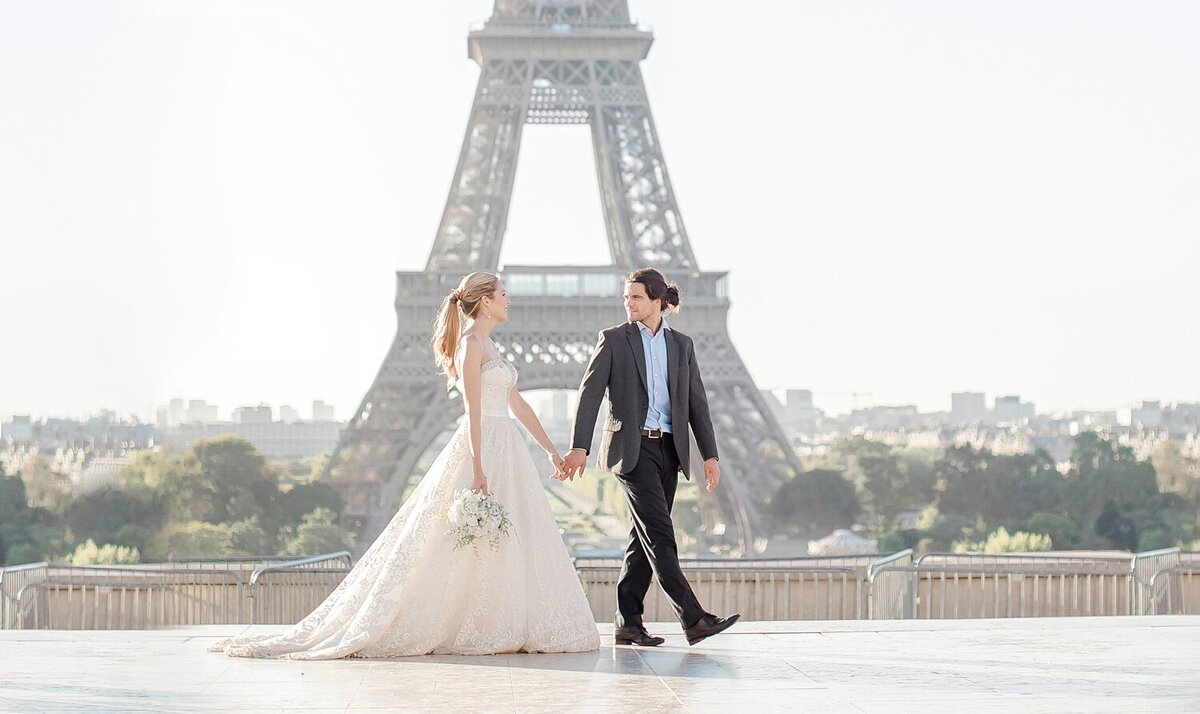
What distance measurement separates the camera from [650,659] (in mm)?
6824

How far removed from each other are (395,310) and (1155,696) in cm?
3049

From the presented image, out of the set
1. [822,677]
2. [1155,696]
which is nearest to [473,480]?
[822,677]

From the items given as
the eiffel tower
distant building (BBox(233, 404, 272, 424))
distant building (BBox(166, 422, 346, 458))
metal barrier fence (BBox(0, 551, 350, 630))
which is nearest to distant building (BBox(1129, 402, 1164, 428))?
the eiffel tower

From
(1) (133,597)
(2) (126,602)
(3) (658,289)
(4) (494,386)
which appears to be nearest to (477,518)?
(4) (494,386)

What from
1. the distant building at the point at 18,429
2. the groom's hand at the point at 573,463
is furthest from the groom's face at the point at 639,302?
the distant building at the point at 18,429

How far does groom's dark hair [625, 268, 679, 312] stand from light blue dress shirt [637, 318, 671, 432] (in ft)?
0.44

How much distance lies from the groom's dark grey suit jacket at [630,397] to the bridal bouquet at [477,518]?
47 cm

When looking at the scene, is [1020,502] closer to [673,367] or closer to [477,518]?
[673,367]

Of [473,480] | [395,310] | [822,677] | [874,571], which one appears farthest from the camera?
[395,310]

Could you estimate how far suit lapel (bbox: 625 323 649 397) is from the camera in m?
7.27

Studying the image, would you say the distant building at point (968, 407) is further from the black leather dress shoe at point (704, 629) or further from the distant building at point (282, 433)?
the black leather dress shoe at point (704, 629)

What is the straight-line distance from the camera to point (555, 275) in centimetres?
3644

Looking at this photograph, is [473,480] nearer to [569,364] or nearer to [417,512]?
[417,512]

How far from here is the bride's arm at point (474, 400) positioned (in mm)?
7199
